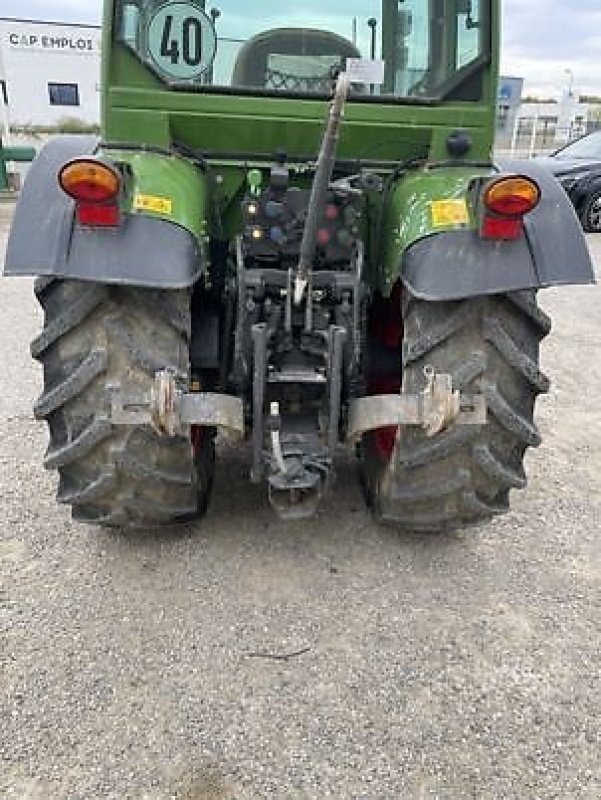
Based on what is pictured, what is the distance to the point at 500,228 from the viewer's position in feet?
8.32

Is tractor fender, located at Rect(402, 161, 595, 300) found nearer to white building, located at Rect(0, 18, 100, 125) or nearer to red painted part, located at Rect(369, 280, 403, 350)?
red painted part, located at Rect(369, 280, 403, 350)

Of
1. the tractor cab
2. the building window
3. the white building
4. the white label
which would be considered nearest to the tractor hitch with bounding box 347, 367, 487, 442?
the white label

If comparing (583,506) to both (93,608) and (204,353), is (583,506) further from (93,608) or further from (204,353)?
(93,608)

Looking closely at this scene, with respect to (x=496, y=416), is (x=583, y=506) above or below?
below

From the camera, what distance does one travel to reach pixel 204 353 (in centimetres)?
309

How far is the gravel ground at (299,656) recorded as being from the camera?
2.17 m

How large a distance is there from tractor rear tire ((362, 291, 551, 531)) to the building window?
20.1 metres

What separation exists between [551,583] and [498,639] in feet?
1.56

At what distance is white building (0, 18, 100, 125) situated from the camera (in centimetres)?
1994

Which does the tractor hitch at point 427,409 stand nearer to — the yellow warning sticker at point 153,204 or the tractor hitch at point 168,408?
the tractor hitch at point 168,408

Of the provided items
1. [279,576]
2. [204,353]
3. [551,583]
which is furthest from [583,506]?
[204,353]

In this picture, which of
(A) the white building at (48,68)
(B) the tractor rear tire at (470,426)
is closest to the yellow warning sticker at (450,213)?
(B) the tractor rear tire at (470,426)

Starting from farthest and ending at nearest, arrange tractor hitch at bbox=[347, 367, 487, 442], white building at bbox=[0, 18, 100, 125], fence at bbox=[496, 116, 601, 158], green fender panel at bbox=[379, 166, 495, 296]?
fence at bbox=[496, 116, 601, 158] → white building at bbox=[0, 18, 100, 125] → green fender panel at bbox=[379, 166, 495, 296] → tractor hitch at bbox=[347, 367, 487, 442]

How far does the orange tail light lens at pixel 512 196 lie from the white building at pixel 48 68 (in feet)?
64.3
